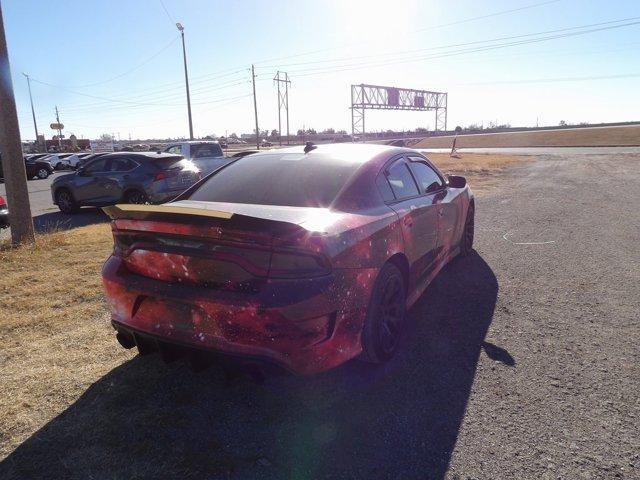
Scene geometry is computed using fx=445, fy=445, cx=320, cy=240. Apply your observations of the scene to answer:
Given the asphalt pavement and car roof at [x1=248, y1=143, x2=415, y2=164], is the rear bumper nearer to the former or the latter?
car roof at [x1=248, y1=143, x2=415, y2=164]

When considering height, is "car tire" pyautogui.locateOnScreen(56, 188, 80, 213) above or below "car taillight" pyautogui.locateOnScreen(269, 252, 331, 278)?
below

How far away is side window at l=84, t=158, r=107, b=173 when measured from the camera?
10.9 metres

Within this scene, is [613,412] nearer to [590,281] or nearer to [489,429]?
[489,429]

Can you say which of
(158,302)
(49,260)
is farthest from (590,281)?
(49,260)

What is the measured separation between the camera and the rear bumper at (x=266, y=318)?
237cm

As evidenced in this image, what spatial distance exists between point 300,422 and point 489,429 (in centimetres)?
107

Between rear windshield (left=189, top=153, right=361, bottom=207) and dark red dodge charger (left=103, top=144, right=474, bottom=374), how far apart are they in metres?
0.01

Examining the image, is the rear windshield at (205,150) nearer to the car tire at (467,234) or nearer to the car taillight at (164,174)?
the car taillight at (164,174)

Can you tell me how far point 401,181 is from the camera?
12.5ft

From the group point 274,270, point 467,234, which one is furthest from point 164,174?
point 274,270

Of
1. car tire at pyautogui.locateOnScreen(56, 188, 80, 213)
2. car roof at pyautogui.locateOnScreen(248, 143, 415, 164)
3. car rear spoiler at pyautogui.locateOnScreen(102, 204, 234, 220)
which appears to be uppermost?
car roof at pyautogui.locateOnScreen(248, 143, 415, 164)

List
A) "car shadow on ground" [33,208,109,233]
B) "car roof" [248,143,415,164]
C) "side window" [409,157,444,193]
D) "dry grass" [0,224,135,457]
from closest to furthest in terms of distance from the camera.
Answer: "dry grass" [0,224,135,457] < "car roof" [248,143,415,164] < "side window" [409,157,444,193] < "car shadow on ground" [33,208,109,233]

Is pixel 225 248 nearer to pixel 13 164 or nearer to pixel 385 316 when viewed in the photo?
pixel 385 316

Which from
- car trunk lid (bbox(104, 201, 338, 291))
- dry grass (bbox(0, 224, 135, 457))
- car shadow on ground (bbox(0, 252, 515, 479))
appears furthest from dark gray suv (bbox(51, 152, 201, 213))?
car trunk lid (bbox(104, 201, 338, 291))
